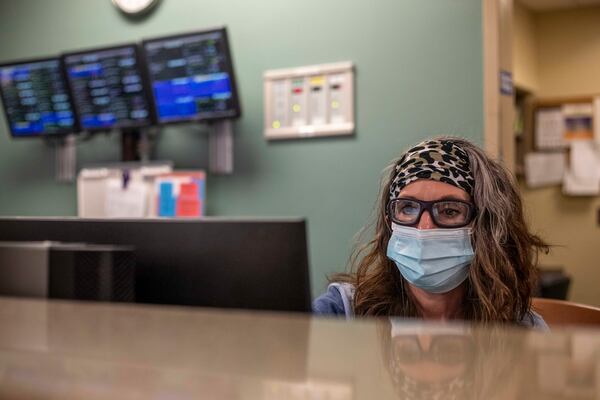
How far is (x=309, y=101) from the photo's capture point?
3.20 meters

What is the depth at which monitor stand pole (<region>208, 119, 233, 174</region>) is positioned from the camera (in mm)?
3383

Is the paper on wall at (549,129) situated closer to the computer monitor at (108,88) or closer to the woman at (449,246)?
the computer monitor at (108,88)

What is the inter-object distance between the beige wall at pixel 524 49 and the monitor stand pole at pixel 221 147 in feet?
9.33

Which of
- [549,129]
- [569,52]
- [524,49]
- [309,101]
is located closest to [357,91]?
[309,101]

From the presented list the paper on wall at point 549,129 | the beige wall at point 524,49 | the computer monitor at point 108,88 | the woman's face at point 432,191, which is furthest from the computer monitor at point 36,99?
the paper on wall at point 549,129

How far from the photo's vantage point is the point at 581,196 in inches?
220

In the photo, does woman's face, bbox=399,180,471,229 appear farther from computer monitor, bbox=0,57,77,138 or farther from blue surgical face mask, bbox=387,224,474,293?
computer monitor, bbox=0,57,77,138

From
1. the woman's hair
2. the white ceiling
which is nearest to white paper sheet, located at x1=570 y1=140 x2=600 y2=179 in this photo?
the white ceiling

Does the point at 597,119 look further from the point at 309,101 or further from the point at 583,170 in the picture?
the point at 309,101

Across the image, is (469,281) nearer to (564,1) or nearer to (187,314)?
(187,314)

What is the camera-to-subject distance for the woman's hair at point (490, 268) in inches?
58.2

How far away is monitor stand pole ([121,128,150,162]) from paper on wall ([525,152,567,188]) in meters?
3.32

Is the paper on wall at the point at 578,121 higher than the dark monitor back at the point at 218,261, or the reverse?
the paper on wall at the point at 578,121

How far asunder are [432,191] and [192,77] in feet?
6.54
